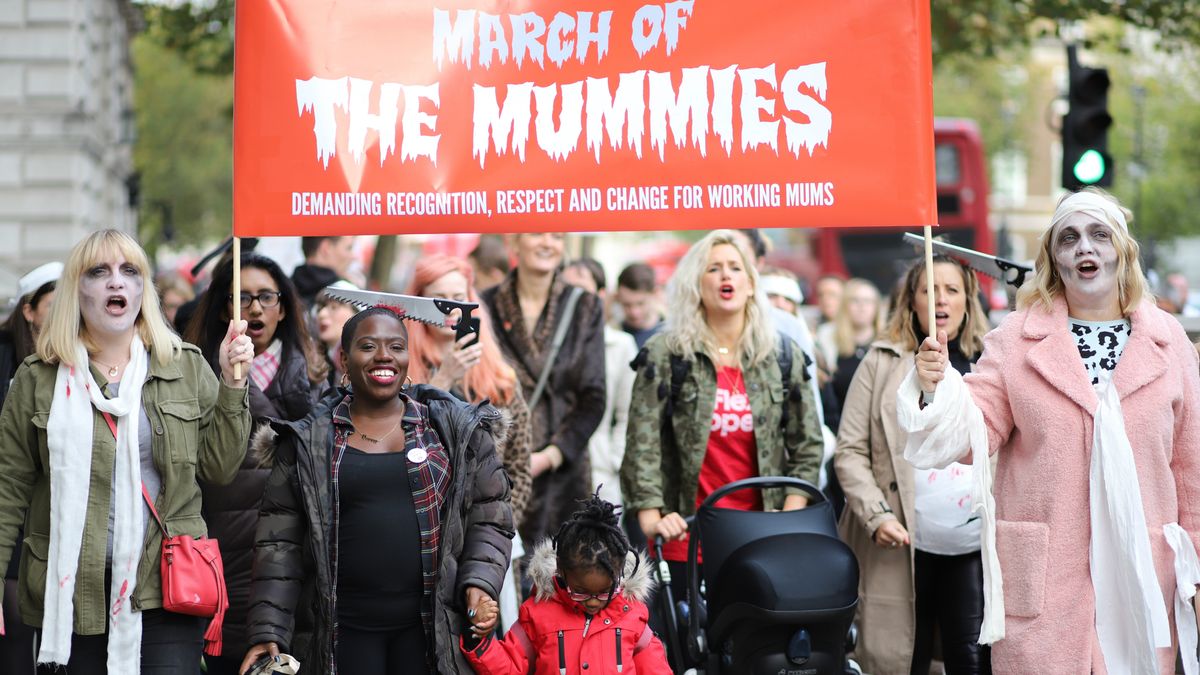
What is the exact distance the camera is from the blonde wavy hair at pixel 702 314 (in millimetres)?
6453

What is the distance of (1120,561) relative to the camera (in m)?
4.63

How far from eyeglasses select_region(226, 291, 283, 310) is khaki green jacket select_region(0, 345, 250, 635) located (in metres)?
0.98

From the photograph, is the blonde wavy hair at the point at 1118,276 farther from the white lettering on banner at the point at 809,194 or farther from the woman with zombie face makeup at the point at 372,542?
the woman with zombie face makeup at the point at 372,542

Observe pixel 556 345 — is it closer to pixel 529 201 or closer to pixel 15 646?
pixel 529 201

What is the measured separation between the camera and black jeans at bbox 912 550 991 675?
5.96m

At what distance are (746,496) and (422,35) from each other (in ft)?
7.60

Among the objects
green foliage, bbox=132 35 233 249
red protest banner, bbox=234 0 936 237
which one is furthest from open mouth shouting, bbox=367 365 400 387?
green foliage, bbox=132 35 233 249

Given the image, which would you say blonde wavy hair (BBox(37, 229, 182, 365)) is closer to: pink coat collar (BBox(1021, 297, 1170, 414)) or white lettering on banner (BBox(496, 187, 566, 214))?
white lettering on banner (BBox(496, 187, 566, 214))

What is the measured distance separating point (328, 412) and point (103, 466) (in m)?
0.74

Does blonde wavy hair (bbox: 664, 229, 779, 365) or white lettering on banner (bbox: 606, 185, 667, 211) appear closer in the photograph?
white lettering on banner (bbox: 606, 185, 667, 211)

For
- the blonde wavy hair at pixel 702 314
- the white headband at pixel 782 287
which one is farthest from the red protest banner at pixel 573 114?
the white headband at pixel 782 287

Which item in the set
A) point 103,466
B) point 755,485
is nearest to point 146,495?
point 103,466

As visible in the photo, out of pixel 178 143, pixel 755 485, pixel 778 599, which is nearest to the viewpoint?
pixel 778 599

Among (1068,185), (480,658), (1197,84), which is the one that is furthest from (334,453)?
(1197,84)
